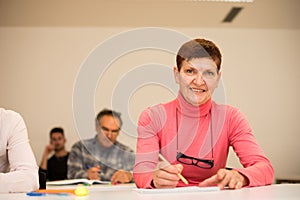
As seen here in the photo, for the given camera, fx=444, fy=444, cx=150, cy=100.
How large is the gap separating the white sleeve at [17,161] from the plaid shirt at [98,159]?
1612 millimetres

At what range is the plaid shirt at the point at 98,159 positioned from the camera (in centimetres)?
342

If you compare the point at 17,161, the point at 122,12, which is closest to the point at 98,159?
the point at 122,12

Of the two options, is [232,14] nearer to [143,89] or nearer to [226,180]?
[143,89]

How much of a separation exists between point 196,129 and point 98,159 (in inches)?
96.2

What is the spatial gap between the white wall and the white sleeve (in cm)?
300

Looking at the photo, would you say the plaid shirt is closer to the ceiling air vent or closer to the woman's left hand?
the woman's left hand

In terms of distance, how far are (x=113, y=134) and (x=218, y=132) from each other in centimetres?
232

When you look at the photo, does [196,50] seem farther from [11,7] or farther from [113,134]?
[11,7]

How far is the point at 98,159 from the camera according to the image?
13.0 ft

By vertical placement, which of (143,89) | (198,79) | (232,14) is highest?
(232,14)

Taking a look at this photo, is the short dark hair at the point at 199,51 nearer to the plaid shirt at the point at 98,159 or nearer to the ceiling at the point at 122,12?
the plaid shirt at the point at 98,159

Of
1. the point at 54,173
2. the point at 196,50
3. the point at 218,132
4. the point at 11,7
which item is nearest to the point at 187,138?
the point at 218,132

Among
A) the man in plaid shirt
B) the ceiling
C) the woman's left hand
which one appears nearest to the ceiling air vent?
the ceiling

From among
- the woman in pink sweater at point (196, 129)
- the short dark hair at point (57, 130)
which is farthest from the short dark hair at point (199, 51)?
the short dark hair at point (57, 130)
